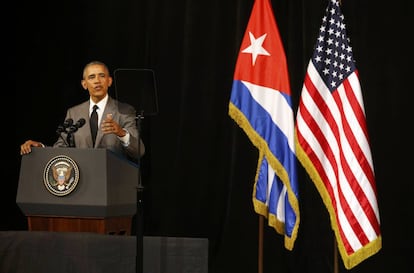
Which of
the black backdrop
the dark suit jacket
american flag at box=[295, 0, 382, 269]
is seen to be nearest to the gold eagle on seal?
the dark suit jacket

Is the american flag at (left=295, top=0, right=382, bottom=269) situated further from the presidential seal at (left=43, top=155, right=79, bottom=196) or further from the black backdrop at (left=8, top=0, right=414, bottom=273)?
the presidential seal at (left=43, top=155, right=79, bottom=196)

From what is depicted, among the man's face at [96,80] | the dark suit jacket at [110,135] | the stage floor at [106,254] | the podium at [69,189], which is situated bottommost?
the stage floor at [106,254]

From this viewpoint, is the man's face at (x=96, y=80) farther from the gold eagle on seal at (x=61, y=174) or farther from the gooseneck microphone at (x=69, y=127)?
the gold eagle on seal at (x=61, y=174)

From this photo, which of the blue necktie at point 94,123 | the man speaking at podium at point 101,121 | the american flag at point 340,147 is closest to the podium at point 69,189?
the man speaking at podium at point 101,121

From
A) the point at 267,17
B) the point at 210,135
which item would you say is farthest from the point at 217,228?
the point at 267,17

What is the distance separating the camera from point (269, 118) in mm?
4707

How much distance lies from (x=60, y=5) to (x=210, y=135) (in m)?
1.90

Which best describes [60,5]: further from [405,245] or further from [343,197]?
[405,245]

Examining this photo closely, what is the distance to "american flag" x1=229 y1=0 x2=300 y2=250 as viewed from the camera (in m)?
4.64

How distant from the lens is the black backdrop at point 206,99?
220 inches

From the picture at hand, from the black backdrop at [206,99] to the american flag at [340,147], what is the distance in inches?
39.9

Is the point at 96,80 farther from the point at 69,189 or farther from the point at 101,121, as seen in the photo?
the point at 69,189

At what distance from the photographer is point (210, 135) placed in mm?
5906

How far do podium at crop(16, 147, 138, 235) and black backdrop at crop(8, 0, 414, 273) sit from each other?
1.86 metres
